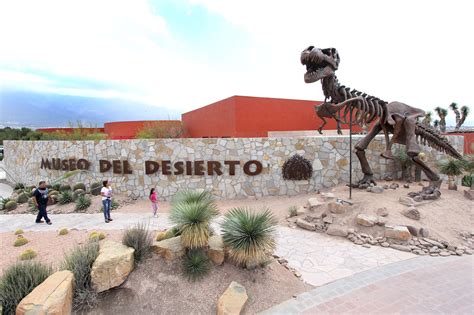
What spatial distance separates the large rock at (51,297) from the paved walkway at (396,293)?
311 centimetres

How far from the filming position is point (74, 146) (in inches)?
561

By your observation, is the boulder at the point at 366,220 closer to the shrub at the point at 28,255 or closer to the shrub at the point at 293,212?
the shrub at the point at 293,212

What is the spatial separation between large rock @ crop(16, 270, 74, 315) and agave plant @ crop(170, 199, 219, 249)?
Result: 1915 millimetres

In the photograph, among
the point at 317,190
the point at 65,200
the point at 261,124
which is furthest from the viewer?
the point at 261,124

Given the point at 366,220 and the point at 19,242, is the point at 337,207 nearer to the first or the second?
the point at 366,220

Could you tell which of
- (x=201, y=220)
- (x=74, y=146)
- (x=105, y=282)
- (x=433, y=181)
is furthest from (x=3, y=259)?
(x=433, y=181)

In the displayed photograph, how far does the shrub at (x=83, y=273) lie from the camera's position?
13.5 feet

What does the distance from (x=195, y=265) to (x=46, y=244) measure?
499 centimetres

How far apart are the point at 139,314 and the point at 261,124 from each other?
1414 cm

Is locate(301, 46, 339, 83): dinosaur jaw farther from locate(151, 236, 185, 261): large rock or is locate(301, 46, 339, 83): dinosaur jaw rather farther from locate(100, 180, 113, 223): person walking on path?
locate(100, 180, 113, 223): person walking on path

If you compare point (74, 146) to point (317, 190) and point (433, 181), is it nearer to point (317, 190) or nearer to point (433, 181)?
point (317, 190)

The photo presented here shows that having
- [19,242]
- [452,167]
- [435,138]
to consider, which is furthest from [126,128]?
[452,167]

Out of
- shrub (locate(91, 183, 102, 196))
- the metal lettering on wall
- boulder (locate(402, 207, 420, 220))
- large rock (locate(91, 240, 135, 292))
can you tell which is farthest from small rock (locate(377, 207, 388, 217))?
shrub (locate(91, 183, 102, 196))

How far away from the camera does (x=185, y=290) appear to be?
14.9ft
